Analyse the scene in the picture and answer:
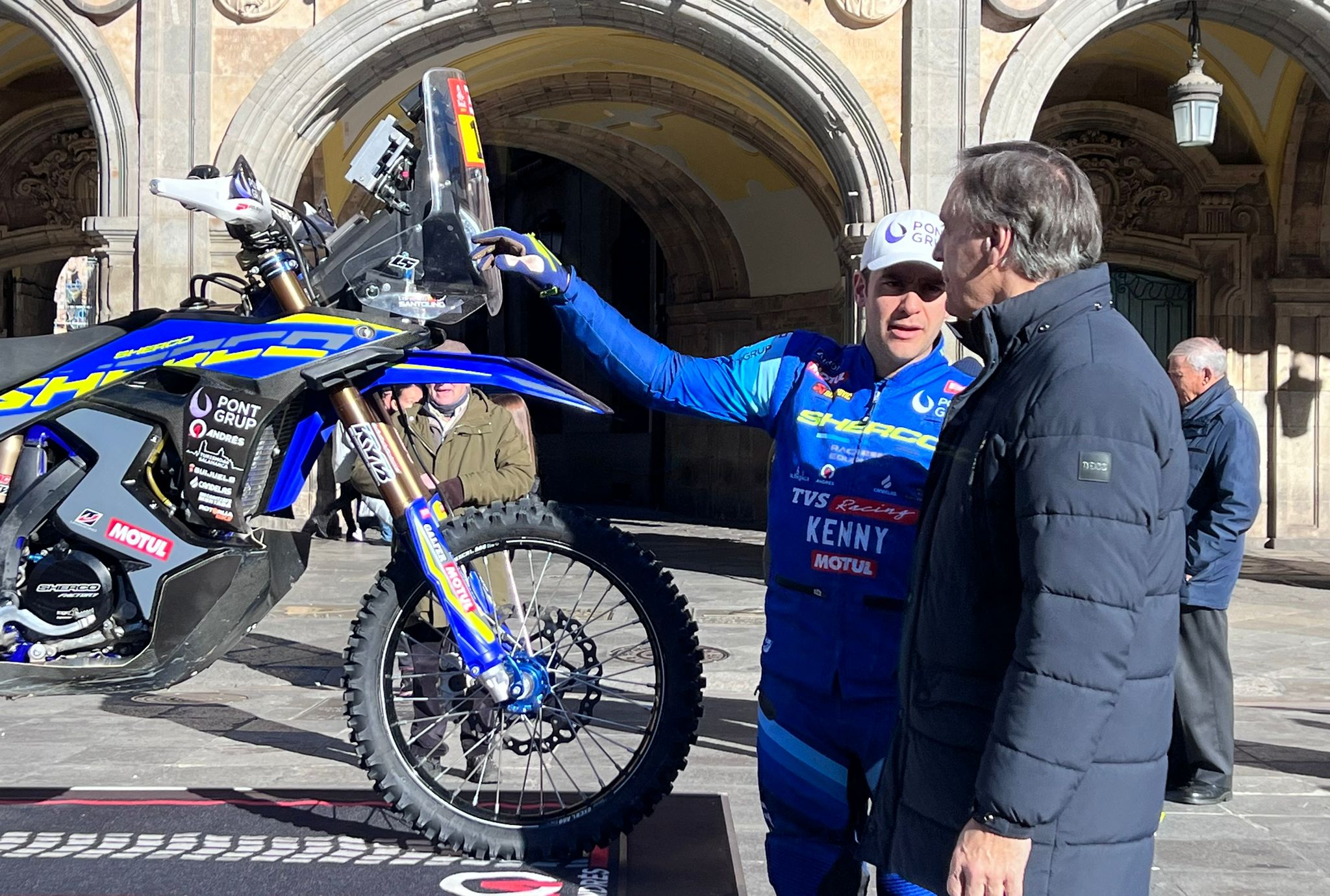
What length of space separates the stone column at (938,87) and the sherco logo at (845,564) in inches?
303

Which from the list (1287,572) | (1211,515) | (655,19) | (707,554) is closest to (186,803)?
(1211,515)

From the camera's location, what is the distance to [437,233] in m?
3.61

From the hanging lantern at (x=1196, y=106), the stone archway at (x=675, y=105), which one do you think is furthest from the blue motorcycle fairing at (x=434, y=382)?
the stone archway at (x=675, y=105)

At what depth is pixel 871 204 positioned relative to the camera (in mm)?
10109

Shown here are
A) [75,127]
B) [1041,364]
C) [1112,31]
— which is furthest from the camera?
[75,127]

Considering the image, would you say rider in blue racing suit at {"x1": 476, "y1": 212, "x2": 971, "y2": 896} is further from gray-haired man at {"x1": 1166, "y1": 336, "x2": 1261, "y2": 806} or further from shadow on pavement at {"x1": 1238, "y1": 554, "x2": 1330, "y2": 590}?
shadow on pavement at {"x1": 1238, "y1": 554, "x2": 1330, "y2": 590}

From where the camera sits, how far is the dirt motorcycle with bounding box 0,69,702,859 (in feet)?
11.2

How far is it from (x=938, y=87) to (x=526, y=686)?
7644 mm

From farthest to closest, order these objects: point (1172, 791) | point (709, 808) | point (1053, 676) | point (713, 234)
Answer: point (713, 234)
point (1172, 791)
point (709, 808)
point (1053, 676)

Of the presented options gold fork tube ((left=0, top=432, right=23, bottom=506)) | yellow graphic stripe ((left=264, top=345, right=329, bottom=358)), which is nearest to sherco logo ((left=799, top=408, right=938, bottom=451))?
yellow graphic stripe ((left=264, top=345, right=329, bottom=358))

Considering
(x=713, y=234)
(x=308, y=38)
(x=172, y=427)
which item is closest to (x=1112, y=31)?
(x=308, y=38)

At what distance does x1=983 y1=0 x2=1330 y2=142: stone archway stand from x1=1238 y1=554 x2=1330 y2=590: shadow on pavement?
11.8ft

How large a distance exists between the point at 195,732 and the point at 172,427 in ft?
7.47

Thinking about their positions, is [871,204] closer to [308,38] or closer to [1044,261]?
[308,38]
